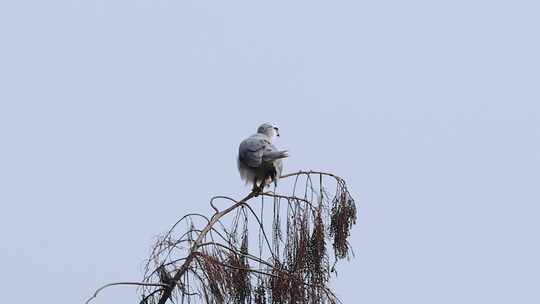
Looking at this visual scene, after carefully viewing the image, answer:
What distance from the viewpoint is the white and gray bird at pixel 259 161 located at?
9.55 metres

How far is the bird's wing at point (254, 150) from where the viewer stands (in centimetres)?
959

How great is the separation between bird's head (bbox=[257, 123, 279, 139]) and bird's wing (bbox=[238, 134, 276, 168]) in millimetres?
318

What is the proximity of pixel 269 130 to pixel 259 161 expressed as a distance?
756mm

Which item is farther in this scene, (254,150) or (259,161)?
(254,150)

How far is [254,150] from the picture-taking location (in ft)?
31.7

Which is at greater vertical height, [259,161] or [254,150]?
[254,150]

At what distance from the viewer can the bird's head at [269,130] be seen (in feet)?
33.6

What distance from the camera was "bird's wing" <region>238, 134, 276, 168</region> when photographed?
31.5 feet

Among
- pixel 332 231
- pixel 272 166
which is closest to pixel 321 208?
pixel 332 231

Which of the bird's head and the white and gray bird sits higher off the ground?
the bird's head

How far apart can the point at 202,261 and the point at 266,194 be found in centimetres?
124

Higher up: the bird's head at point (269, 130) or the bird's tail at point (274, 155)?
the bird's head at point (269, 130)

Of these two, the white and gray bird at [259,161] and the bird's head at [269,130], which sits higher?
the bird's head at [269,130]

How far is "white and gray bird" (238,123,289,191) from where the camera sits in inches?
376
